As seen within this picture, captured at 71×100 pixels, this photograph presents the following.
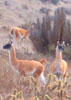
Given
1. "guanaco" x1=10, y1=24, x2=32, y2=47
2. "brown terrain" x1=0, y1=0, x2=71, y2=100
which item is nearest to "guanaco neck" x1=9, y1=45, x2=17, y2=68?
"brown terrain" x1=0, y1=0, x2=71, y2=100

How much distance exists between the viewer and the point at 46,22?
10.2m

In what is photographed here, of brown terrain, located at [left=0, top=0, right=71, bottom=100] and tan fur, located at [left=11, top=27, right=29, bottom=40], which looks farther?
tan fur, located at [left=11, top=27, right=29, bottom=40]

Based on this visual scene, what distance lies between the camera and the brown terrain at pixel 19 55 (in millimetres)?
4270

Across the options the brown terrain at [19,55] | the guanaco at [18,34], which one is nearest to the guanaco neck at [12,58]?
the brown terrain at [19,55]

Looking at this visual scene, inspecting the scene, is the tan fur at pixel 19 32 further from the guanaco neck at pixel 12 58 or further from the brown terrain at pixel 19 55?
the guanaco neck at pixel 12 58

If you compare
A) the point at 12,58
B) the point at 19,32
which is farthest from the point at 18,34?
the point at 12,58

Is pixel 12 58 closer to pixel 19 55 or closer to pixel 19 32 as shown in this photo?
pixel 19 55

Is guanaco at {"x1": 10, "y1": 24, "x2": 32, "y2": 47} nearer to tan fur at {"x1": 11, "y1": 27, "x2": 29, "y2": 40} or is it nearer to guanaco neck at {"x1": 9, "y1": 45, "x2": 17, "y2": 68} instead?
tan fur at {"x1": 11, "y1": 27, "x2": 29, "y2": 40}

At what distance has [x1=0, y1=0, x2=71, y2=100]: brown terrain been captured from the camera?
4.27 m

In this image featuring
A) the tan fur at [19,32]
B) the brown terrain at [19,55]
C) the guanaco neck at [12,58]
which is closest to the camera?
the brown terrain at [19,55]

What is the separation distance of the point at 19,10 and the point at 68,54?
13787mm

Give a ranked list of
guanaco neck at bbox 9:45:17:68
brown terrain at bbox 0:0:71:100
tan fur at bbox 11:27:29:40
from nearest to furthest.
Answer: brown terrain at bbox 0:0:71:100 → guanaco neck at bbox 9:45:17:68 → tan fur at bbox 11:27:29:40

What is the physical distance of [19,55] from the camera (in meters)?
8.83

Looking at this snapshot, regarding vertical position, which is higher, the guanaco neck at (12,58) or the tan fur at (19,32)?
the guanaco neck at (12,58)
